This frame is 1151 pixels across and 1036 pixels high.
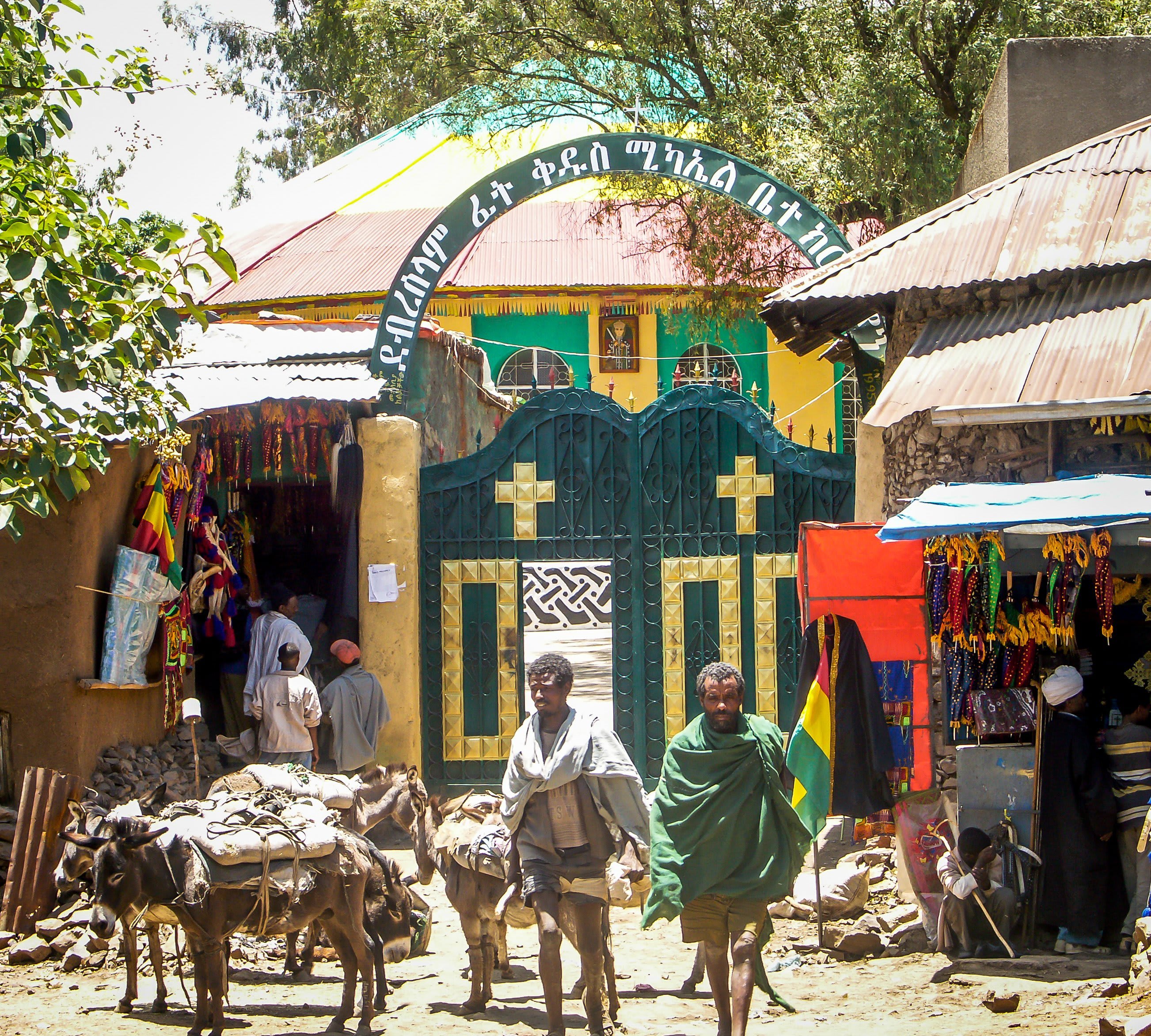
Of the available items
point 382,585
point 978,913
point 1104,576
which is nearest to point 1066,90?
point 1104,576

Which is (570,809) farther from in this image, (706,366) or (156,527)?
(706,366)

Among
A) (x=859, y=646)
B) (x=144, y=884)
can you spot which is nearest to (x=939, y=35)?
(x=859, y=646)

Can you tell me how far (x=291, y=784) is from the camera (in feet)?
21.7

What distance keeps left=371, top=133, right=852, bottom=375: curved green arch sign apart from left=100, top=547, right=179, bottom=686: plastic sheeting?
2.37 m

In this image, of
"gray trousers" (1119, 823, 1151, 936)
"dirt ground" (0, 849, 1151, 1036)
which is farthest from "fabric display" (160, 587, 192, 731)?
"gray trousers" (1119, 823, 1151, 936)

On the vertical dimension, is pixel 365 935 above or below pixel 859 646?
below

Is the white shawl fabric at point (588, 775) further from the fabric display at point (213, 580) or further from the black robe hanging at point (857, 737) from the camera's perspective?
the fabric display at point (213, 580)

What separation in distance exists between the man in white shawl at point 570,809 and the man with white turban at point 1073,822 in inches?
92.9

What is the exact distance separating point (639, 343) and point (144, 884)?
52.5ft

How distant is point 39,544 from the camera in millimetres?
8195

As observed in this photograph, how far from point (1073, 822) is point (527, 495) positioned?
4.63m


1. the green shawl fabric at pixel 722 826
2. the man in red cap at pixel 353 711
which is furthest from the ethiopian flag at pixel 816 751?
the man in red cap at pixel 353 711

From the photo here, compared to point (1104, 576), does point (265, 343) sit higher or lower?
higher

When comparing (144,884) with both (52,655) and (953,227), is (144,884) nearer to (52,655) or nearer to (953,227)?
(52,655)
